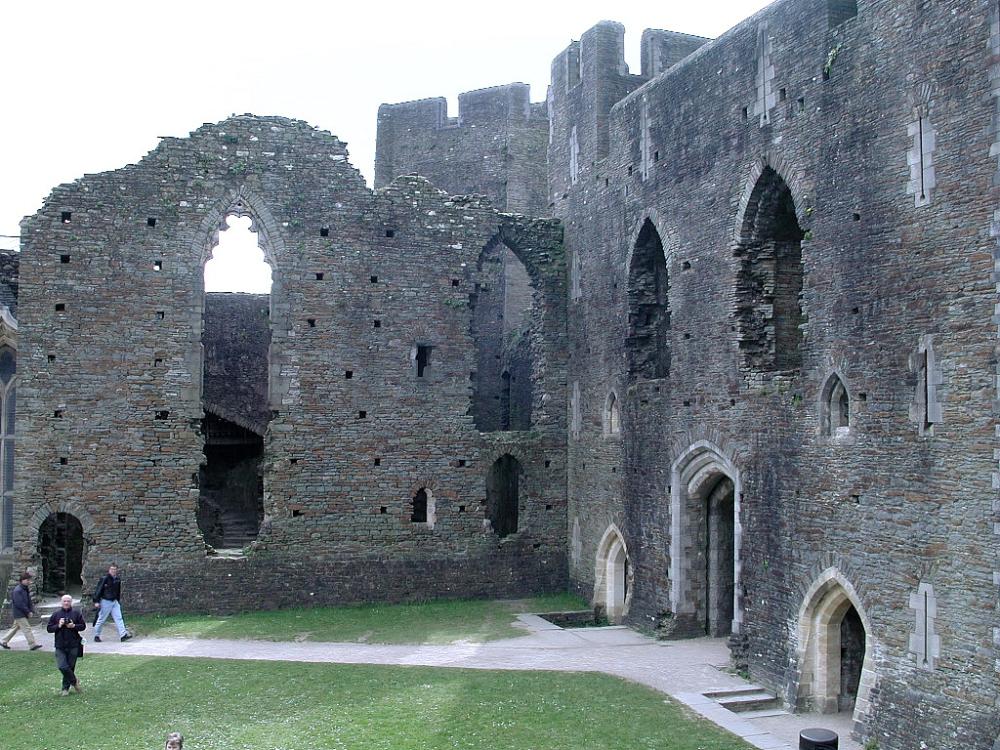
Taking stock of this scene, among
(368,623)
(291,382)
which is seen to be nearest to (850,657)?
(368,623)

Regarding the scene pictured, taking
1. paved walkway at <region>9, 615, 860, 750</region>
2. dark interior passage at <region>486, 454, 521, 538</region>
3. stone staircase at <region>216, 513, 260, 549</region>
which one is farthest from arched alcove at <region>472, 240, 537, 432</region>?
paved walkway at <region>9, 615, 860, 750</region>

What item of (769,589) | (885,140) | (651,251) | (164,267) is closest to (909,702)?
(769,589)

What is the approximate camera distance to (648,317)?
723 inches

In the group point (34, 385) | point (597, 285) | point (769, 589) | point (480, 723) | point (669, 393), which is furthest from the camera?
point (597, 285)

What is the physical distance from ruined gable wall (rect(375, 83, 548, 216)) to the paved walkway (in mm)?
13420

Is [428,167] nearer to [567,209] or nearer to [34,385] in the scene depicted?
[567,209]

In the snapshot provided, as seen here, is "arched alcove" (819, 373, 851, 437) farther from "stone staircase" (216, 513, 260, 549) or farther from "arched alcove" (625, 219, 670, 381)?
"stone staircase" (216, 513, 260, 549)

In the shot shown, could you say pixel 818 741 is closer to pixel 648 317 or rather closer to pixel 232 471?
pixel 648 317

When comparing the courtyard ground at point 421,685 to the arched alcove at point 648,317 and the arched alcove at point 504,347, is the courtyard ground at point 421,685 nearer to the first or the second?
the arched alcove at point 648,317

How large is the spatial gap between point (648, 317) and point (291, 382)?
622 centimetres

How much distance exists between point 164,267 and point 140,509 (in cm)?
407

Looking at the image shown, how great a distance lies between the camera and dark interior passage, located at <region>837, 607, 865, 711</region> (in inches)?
521

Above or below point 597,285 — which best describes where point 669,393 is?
below

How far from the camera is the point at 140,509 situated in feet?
60.1
